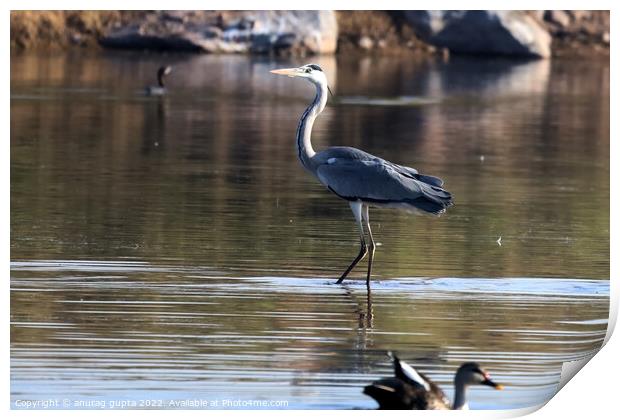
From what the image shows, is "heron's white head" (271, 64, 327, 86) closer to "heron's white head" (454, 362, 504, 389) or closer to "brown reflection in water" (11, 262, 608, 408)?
"brown reflection in water" (11, 262, 608, 408)

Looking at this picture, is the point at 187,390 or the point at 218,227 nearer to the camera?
the point at 187,390

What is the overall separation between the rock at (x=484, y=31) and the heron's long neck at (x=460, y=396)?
19.0 metres

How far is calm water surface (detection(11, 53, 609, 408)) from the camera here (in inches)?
314

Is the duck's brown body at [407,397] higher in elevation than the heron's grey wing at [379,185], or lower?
lower

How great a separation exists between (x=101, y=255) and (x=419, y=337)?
2.94 meters

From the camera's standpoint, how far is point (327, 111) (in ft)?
78.2

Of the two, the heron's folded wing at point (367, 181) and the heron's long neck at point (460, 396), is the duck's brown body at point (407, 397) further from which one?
the heron's folded wing at point (367, 181)

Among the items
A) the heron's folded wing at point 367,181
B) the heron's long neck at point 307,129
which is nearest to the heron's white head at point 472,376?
the heron's folded wing at point 367,181

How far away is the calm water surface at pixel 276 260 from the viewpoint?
7.98 meters

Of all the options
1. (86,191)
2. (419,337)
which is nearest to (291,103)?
(86,191)

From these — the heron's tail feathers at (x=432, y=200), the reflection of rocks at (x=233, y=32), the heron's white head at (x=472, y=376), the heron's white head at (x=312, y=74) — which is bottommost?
the reflection of rocks at (x=233, y=32)

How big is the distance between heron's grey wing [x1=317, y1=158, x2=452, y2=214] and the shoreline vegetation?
1281cm

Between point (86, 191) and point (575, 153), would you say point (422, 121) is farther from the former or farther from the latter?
point (86, 191)

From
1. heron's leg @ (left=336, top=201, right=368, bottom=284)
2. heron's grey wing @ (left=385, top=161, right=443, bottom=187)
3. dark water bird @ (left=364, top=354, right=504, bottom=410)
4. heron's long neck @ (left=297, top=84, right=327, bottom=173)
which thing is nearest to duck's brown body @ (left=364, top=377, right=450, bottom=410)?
dark water bird @ (left=364, top=354, right=504, bottom=410)
